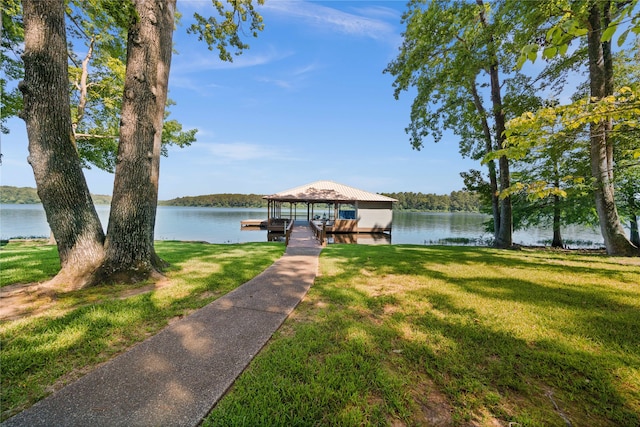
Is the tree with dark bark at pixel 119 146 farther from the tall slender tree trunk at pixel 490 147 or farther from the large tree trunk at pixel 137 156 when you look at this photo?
the tall slender tree trunk at pixel 490 147

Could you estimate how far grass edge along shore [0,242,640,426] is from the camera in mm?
1637

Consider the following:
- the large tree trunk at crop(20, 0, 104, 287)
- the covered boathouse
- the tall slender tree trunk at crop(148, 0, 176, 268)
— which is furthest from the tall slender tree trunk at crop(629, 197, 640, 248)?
the large tree trunk at crop(20, 0, 104, 287)

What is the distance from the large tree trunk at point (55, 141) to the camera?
11.6 feet

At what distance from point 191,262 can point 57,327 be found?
347 cm

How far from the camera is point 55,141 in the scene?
3670 millimetres

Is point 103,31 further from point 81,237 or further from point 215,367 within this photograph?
point 215,367

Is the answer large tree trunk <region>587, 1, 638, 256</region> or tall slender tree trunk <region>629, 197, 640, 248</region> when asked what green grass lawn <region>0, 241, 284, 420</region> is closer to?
large tree trunk <region>587, 1, 638, 256</region>

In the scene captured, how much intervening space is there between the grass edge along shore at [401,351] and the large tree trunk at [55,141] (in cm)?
73

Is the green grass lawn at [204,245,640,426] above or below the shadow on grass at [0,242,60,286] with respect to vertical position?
below

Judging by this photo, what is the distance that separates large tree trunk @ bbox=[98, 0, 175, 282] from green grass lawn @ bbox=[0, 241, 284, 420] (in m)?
0.51

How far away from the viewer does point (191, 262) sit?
19.8 ft

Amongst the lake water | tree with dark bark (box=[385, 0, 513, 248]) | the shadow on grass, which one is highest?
tree with dark bark (box=[385, 0, 513, 248])

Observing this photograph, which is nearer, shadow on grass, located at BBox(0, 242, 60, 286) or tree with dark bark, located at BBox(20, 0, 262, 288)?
tree with dark bark, located at BBox(20, 0, 262, 288)

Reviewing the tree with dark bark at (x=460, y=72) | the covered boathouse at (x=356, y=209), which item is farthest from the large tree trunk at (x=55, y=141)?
the covered boathouse at (x=356, y=209)
